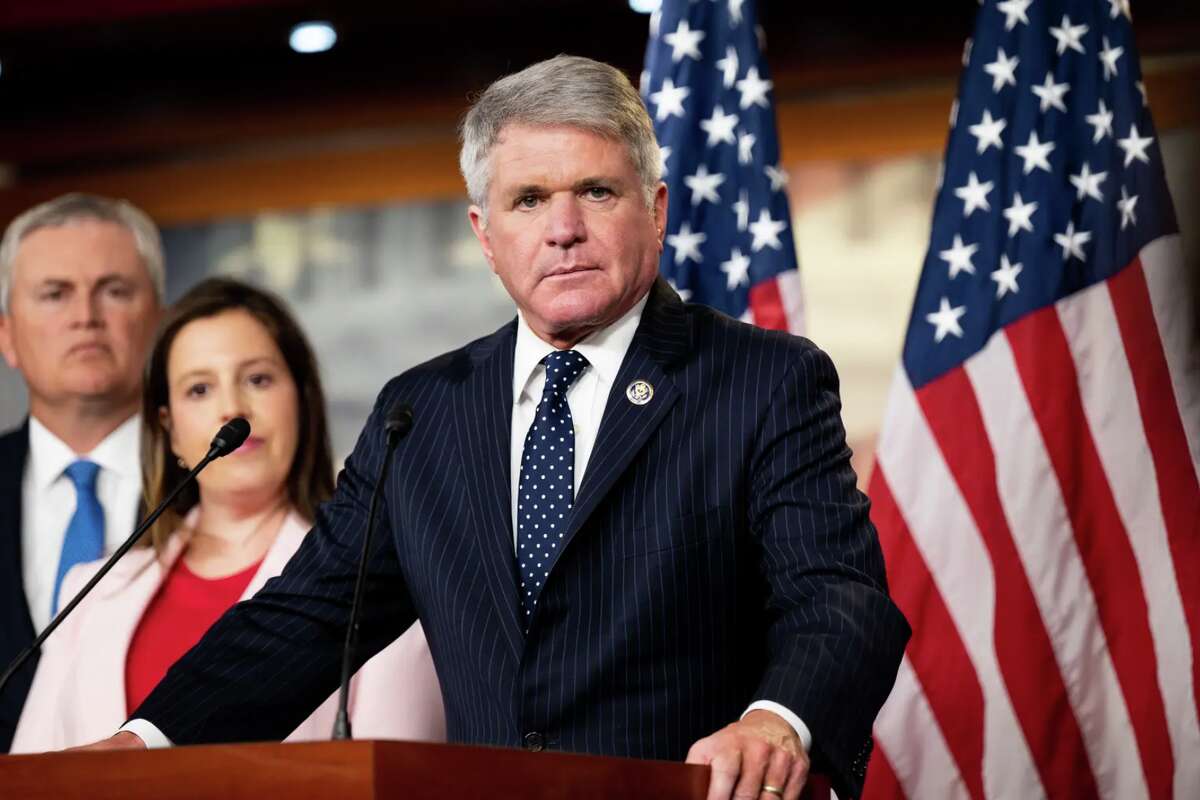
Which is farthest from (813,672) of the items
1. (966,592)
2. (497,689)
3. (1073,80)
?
(1073,80)

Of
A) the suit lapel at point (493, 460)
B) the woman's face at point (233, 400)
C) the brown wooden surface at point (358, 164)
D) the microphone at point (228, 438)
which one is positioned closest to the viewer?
the suit lapel at point (493, 460)

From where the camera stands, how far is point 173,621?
Answer: 3.12 meters

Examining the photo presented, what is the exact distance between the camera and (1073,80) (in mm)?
3217

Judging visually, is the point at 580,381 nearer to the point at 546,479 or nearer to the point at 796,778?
the point at 546,479

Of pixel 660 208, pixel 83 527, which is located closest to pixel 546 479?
pixel 660 208

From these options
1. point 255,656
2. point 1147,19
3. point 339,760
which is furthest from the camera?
point 1147,19

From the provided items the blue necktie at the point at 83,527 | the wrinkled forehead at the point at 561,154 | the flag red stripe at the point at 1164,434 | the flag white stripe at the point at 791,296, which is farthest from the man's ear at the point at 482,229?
the blue necktie at the point at 83,527

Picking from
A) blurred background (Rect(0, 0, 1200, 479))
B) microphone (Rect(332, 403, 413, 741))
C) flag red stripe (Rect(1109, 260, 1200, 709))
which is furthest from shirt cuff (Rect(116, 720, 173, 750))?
blurred background (Rect(0, 0, 1200, 479))

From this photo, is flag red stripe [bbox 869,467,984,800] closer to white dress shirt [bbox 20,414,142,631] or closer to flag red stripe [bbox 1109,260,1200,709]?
flag red stripe [bbox 1109,260,1200,709]

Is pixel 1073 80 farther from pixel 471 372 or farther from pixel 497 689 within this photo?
pixel 497 689

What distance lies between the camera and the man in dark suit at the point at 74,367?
3549 mm

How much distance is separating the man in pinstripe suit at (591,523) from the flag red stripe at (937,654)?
968mm

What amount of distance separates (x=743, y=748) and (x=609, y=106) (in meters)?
0.94

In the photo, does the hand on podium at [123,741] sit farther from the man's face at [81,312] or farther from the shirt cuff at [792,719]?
the man's face at [81,312]
